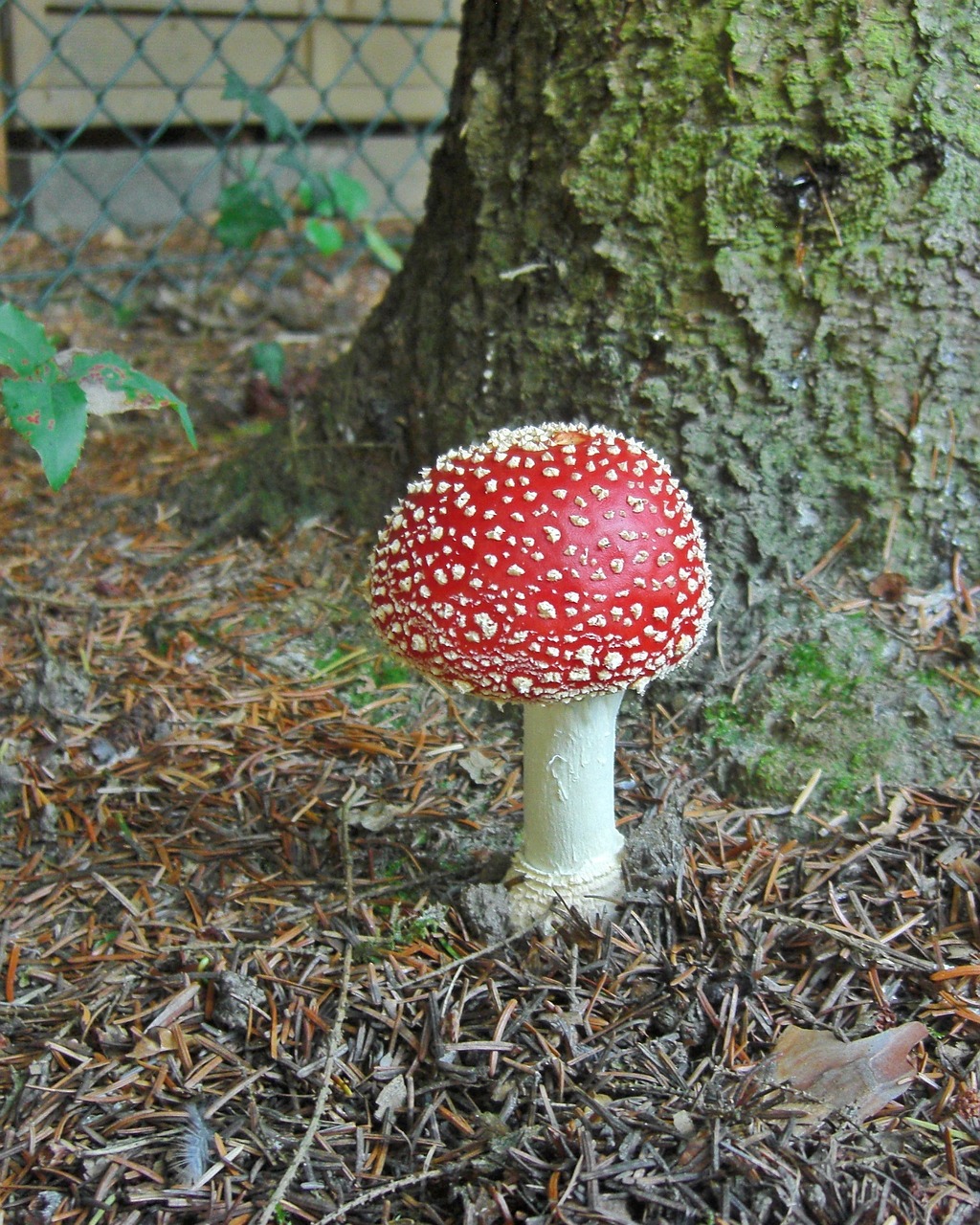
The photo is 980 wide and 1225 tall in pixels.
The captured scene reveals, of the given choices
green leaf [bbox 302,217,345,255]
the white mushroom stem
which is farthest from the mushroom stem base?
green leaf [bbox 302,217,345,255]

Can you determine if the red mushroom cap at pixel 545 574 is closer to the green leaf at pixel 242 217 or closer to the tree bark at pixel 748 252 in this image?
the tree bark at pixel 748 252

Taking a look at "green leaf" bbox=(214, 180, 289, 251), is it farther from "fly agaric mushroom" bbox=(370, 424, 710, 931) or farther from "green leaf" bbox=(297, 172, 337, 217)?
"fly agaric mushroom" bbox=(370, 424, 710, 931)

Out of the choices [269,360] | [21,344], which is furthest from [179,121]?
[21,344]

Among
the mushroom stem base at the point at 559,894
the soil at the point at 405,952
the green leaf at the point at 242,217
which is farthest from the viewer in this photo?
the green leaf at the point at 242,217

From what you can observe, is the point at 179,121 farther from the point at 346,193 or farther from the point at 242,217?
the point at 242,217

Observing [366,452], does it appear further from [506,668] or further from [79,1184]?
[79,1184]

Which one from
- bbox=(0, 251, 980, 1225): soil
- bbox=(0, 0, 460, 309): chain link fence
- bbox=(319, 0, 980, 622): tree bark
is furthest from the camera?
bbox=(0, 0, 460, 309): chain link fence

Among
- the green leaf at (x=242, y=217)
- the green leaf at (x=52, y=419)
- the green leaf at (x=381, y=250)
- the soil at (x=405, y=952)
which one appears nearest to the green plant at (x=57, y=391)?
the green leaf at (x=52, y=419)
